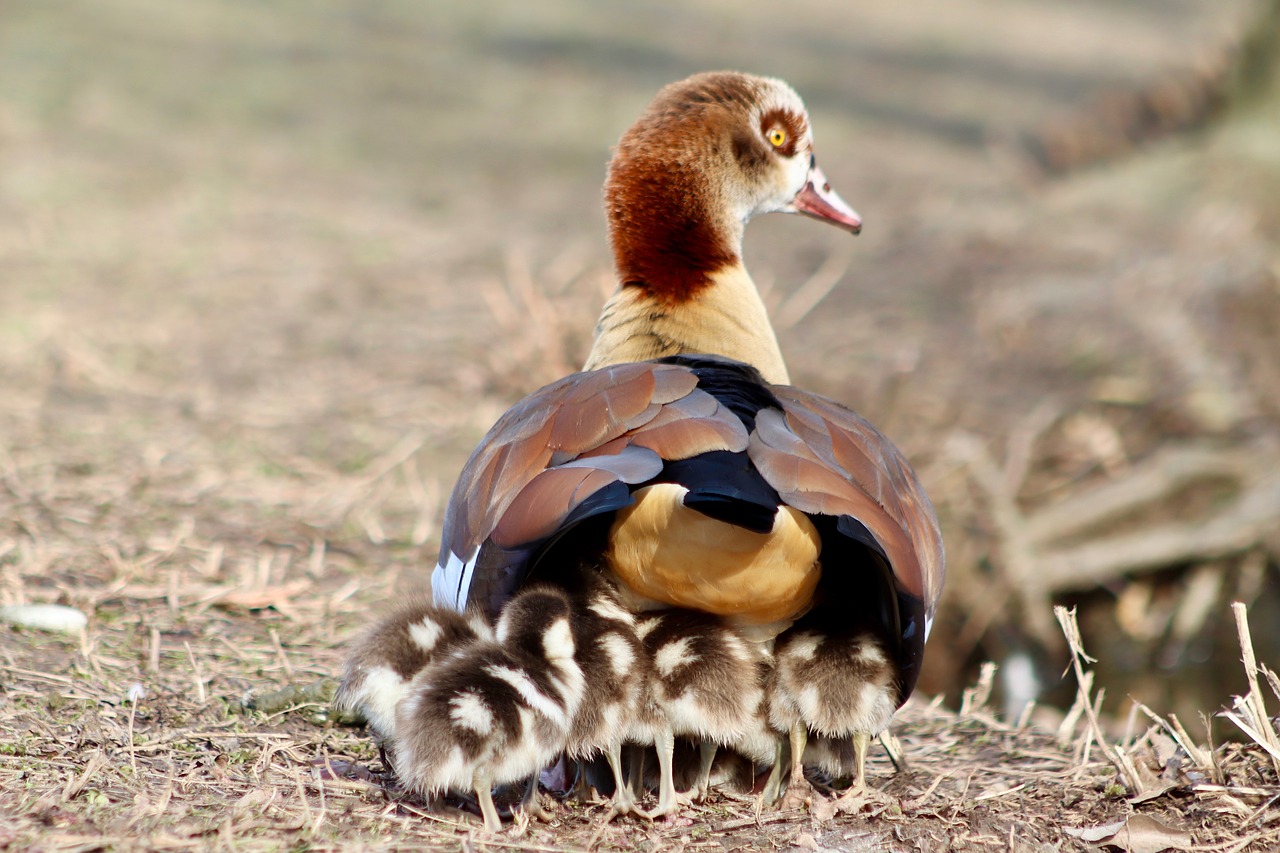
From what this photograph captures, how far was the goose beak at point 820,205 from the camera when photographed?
4117mm

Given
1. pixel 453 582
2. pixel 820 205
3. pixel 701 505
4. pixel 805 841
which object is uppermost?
pixel 820 205

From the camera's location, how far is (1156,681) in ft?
17.1

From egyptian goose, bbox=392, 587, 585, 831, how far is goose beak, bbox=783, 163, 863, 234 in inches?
77.7

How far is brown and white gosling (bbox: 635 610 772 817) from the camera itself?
258 cm

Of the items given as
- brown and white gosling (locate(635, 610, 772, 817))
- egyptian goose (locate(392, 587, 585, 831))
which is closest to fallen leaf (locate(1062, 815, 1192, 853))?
brown and white gosling (locate(635, 610, 772, 817))

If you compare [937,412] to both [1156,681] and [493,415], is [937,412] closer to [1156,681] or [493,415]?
[1156,681]

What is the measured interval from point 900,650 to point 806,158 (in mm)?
1875

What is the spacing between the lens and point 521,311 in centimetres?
600

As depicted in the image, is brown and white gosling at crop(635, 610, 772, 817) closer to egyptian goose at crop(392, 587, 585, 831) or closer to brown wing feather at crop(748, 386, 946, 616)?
egyptian goose at crop(392, 587, 585, 831)

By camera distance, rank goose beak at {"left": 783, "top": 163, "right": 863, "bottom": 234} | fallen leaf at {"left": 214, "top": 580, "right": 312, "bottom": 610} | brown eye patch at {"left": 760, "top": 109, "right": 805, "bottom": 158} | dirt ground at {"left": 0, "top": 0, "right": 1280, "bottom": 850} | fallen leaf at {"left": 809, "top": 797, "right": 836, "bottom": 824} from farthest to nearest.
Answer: goose beak at {"left": 783, "top": 163, "right": 863, "bottom": 234}, brown eye patch at {"left": 760, "top": 109, "right": 805, "bottom": 158}, fallen leaf at {"left": 214, "top": 580, "right": 312, "bottom": 610}, dirt ground at {"left": 0, "top": 0, "right": 1280, "bottom": 850}, fallen leaf at {"left": 809, "top": 797, "right": 836, "bottom": 824}

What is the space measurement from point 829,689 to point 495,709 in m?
0.65

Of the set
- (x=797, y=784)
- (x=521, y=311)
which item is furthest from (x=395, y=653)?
(x=521, y=311)

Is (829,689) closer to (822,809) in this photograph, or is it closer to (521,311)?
(822,809)

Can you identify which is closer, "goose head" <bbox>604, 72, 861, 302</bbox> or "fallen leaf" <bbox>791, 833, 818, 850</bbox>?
"fallen leaf" <bbox>791, 833, 818, 850</bbox>
